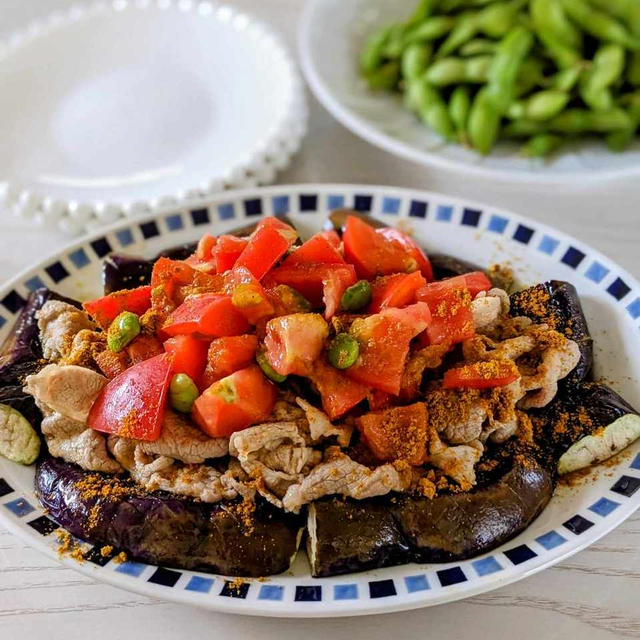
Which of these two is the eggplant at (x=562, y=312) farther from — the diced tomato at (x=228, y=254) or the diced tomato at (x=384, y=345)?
the diced tomato at (x=228, y=254)

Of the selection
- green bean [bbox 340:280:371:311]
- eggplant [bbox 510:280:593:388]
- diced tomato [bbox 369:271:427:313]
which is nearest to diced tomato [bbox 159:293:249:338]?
green bean [bbox 340:280:371:311]

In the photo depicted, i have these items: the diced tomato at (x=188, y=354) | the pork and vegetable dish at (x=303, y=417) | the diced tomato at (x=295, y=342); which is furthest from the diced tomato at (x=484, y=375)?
the diced tomato at (x=188, y=354)

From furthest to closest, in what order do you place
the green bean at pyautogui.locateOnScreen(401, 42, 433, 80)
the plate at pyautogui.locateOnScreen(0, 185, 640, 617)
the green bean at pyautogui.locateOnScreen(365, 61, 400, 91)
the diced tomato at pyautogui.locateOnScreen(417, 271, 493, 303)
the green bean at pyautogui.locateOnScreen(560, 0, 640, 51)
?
the green bean at pyautogui.locateOnScreen(365, 61, 400, 91) < the green bean at pyautogui.locateOnScreen(401, 42, 433, 80) < the green bean at pyautogui.locateOnScreen(560, 0, 640, 51) < the diced tomato at pyautogui.locateOnScreen(417, 271, 493, 303) < the plate at pyautogui.locateOnScreen(0, 185, 640, 617)

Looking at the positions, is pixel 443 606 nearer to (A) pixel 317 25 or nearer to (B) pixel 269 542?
(B) pixel 269 542

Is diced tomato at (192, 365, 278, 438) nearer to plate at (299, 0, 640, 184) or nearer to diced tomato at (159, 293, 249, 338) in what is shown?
diced tomato at (159, 293, 249, 338)

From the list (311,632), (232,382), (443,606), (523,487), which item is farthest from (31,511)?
(523,487)
